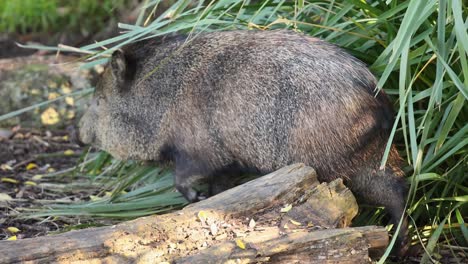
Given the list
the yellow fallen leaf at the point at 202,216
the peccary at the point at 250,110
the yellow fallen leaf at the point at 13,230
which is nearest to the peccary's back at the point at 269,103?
the peccary at the point at 250,110

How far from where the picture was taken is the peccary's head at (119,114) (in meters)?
4.57

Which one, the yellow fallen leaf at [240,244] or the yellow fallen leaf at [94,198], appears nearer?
the yellow fallen leaf at [240,244]

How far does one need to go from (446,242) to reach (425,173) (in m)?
0.43

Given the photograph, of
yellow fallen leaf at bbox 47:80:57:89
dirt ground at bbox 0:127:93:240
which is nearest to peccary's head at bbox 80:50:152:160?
dirt ground at bbox 0:127:93:240

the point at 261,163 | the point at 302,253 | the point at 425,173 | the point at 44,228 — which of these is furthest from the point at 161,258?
the point at 44,228

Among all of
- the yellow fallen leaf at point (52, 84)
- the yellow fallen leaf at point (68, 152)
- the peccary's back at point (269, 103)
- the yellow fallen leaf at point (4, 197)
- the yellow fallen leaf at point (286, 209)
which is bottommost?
the yellow fallen leaf at point (286, 209)

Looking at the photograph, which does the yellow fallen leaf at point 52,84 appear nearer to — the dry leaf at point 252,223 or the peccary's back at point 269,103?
the peccary's back at point 269,103

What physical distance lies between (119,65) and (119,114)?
0.28 m

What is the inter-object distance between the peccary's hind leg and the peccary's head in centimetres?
119

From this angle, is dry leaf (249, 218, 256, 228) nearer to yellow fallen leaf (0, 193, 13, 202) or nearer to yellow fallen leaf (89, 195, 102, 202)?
yellow fallen leaf (89, 195, 102, 202)

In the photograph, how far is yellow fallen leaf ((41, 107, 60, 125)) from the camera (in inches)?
275

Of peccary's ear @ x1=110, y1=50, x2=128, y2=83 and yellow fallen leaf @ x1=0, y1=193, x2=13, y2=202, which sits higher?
peccary's ear @ x1=110, y1=50, x2=128, y2=83

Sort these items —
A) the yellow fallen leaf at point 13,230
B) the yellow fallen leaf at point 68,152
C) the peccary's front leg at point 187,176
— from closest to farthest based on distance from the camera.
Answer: the peccary's front leg at point 187,176 < the yellow fallen leaf at point 13,230 < the yellow fallen leaf at point 68,152

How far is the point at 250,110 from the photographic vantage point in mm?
4020
